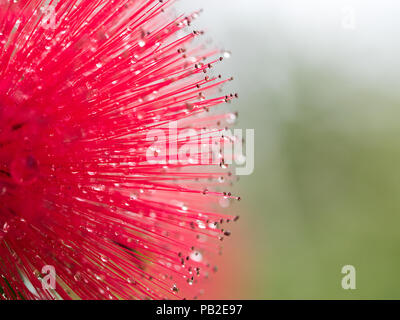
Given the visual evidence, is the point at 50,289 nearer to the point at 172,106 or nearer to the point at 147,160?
the point at 147,160

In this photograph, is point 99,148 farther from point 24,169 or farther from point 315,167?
point 315,167

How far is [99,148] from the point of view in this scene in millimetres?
1274

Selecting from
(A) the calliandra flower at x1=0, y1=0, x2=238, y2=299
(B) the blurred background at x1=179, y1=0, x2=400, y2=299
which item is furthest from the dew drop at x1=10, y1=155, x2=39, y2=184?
(B) the blurred background at x1=179, y1=0, x2=400, y2=299

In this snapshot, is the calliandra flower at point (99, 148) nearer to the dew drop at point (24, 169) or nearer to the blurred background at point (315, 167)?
the dew drop at point (24, 169)

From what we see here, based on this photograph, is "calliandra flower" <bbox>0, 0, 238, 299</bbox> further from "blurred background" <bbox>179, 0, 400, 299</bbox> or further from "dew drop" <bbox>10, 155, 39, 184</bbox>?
"blurred background" <bbox>179, 0, 400, 299</bbox>

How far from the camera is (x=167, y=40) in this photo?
4.34 feet

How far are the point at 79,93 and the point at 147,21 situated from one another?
0.28 m

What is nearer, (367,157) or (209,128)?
(209,128)

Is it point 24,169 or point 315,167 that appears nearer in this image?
point 24,169

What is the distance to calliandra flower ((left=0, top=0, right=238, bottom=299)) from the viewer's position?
1.20 meters

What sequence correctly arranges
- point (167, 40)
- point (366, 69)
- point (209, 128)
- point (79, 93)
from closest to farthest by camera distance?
point (79, 93)
point (167, 40)
point (209, 128)
point (366, 69)

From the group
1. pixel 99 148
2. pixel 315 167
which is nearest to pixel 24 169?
pixel 99 148

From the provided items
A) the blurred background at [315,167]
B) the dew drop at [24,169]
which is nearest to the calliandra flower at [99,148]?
the dew drop at [24,169]

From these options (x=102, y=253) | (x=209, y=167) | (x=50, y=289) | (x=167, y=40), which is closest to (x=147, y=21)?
(x=167, y=40)
